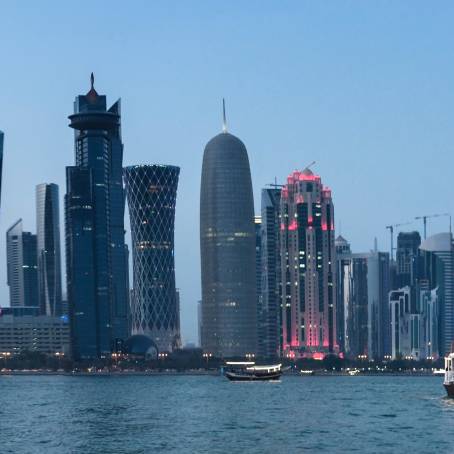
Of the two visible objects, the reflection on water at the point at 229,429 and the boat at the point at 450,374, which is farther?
the boat at the point at 450,374

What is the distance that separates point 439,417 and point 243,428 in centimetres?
3130

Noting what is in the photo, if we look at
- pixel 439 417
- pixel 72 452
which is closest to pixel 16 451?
pixel 72 452

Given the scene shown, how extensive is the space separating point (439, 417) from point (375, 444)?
4030 centimetres

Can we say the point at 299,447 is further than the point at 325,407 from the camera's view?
No

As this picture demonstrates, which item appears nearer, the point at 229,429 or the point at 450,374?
the point at 229,429

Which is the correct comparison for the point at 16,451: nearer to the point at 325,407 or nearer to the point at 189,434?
the point at 189,434

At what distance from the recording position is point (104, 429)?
147 meters

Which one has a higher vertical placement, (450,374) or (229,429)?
(450,374)

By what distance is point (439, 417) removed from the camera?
164 metres

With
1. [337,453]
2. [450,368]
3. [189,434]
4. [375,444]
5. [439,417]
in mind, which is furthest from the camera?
[450,368]

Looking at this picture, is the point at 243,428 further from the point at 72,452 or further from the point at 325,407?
the point at 325,407

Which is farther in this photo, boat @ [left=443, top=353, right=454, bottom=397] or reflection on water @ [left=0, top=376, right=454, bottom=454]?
boat @ [left=443, top=353, right=454, bottom=397]

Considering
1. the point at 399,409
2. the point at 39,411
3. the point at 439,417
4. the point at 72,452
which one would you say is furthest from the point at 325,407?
the point at 72,452

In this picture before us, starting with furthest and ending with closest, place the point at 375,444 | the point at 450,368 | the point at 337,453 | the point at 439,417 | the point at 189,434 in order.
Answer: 1. the point at 450,368
2. the point at 439,417
3. the point at 189,434
4. the point at 375,444
5. the point at 337,453
